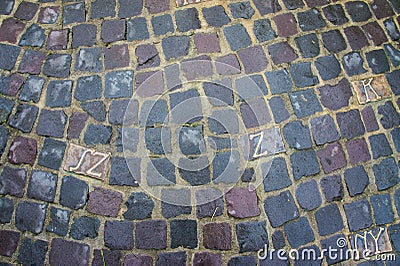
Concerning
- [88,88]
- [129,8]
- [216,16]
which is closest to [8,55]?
[88,88]

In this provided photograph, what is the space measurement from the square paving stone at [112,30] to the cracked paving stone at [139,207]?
108cm

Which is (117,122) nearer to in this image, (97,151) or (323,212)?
(97,151)

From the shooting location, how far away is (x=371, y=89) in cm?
325

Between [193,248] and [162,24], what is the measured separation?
149cm

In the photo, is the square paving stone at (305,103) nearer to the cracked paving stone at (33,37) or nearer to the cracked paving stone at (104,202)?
the cracked paving stone at (104,202)

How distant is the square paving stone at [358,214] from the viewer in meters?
3.00

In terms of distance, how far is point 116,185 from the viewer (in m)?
A: 2.94

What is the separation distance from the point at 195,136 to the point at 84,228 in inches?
33.7

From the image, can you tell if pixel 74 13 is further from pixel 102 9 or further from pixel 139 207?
pixel 139 207

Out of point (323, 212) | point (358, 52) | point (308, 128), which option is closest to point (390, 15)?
point (358, 52)

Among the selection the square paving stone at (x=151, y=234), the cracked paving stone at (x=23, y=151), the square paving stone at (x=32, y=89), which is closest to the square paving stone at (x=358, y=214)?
the square paving stone at (x=151, y=234)

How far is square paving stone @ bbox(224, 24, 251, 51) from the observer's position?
3246 millimetres

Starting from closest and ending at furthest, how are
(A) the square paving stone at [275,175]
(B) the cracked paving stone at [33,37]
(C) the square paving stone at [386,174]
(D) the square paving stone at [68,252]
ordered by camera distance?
(D) the square paving stone at [68,252] → (A) the square paving stone at [275,175] → (C) the square paving stone at [386,174] → (B) the cracked paving stone at [33,37]

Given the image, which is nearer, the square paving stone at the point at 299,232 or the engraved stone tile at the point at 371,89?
the square paving stone at the point at 299,232
